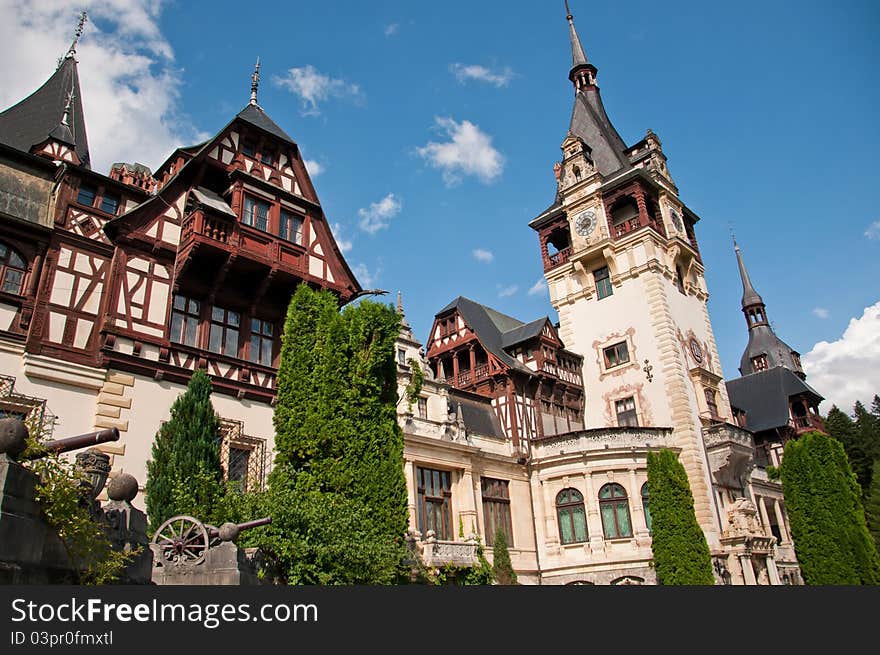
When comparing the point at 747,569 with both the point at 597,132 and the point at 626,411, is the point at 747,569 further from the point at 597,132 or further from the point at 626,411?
the point at 597,132

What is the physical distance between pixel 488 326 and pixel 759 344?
135ft

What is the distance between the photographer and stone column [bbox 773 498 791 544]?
36.3 metres

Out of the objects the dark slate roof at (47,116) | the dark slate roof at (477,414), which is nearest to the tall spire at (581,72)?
the dark slate roof at (477,414)

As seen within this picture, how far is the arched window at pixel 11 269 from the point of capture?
14195 mm

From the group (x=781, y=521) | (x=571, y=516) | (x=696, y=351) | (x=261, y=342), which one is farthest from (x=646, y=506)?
(x=261, y=342)

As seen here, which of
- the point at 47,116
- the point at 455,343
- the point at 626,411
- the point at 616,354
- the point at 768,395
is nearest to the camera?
the point at 47,116

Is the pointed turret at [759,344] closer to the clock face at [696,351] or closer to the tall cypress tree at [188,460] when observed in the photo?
the clock face at [696,351]

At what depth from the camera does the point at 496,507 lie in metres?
28.1

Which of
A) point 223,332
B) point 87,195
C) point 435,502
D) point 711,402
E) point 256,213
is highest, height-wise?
point 256,213

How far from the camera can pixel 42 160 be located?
16062 millimetres

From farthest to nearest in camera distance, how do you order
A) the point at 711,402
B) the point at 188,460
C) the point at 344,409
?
1. the point at 711,402
2. the point at 344,409
3. the point at 188,460

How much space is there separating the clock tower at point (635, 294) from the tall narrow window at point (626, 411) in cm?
5

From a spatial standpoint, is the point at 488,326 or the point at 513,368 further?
the point at 488,326

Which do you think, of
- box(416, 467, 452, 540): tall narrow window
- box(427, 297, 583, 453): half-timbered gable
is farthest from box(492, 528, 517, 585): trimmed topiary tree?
box(427, 297, 583, 453): half-timbered gable
